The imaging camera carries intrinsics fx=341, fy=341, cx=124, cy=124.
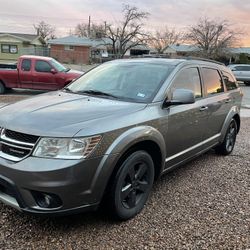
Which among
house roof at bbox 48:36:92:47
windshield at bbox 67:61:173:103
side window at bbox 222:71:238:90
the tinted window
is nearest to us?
windshield at bbox 67:61:173:103

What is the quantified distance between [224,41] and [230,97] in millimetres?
49763

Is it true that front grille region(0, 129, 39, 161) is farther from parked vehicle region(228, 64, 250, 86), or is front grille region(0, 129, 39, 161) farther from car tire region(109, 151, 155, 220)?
parked vehicle region(228, 64, 250, 86)

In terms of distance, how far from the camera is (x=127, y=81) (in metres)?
4.37

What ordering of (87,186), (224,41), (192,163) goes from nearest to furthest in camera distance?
(87,186) → (192,163) → (224,41)

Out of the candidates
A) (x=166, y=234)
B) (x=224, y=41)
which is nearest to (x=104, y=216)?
(x=166, y=234)

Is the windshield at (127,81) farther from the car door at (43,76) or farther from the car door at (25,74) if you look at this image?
the car door at (25,74)

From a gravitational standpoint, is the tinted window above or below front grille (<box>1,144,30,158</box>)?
below

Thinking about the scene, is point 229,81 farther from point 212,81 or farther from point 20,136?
point 20,136

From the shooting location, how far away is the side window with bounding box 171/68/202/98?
437cm

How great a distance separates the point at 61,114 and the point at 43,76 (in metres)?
11.6

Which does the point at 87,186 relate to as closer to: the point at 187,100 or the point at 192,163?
the point at 187,100

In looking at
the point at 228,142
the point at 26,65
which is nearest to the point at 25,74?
the point at 26,65

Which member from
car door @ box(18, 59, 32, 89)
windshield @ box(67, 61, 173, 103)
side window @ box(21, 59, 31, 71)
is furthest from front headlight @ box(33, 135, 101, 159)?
side window @ box(21, 59, 31, 71)

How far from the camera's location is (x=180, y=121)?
4266 mm
